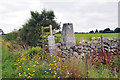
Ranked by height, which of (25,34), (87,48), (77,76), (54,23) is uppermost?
(54,23)

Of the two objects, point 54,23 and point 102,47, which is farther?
point 54,23

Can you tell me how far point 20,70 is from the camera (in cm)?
728

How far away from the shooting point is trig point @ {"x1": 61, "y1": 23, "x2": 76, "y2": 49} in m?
11.1

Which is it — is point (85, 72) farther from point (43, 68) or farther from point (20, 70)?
point (20, 70)

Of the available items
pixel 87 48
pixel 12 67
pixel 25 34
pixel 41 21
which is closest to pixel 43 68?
pixel 12 67

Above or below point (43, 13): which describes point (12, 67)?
below

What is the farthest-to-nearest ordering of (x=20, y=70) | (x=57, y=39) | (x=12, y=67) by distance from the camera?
(x=57, y=39), (x=12, y=67), (x=20, y=70)

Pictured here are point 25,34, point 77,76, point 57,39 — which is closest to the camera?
point 77,76

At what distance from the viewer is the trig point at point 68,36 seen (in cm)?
1111

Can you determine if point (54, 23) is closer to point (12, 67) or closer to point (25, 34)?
point (25, 34)

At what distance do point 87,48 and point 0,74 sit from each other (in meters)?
5.73

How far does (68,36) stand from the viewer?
11148 mm

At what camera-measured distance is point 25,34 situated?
1452 centimetres

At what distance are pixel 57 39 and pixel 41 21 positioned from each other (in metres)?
3.51
